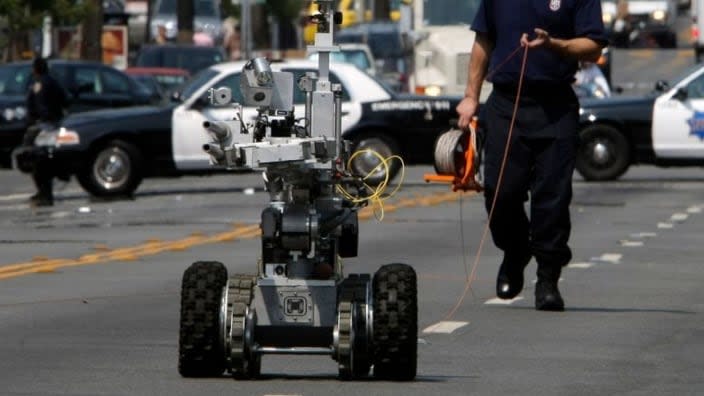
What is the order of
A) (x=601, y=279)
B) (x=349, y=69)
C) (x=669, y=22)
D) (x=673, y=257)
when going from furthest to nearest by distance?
(x=669, y=22) → (x=349, y=69) → (x=673, y=257) → (x=601, y=279)

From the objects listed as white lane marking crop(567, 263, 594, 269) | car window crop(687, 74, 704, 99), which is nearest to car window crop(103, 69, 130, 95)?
car window crop(687, 74, 704, 99)

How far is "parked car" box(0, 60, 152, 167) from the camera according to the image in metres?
33.0

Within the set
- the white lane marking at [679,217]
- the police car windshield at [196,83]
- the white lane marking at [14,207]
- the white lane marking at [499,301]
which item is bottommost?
the white lane marking at [14,207]

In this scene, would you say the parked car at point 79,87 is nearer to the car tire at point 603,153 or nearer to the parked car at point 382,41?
the car tire at point 603,153

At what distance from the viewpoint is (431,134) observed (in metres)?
27.2

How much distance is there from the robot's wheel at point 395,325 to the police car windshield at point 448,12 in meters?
27.9

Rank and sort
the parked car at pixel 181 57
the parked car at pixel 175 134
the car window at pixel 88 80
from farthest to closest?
the parked car at pixel 181 57, the car window at pixel 88 80, the parked car at pixel 175 134

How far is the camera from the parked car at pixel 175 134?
86.7 feet

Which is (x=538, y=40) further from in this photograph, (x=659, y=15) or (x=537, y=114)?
(x=659, y=15)

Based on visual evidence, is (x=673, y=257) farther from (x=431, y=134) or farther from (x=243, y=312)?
(x=431, y=134)

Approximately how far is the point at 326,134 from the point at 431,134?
18046 millimetres

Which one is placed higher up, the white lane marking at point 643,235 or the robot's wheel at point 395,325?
the robot's wheel at point 395,325

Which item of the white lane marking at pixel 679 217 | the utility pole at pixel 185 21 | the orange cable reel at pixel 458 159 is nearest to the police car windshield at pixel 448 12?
the white lane marking at pixel 679 217

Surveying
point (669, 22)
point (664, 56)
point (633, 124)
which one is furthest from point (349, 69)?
point (669, 22)
